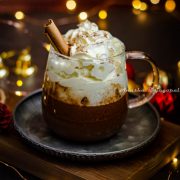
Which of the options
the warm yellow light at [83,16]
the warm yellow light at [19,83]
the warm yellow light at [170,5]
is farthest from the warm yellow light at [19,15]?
the warm yellow light at [170,5]

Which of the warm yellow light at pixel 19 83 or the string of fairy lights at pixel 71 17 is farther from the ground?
the string of fairy lights at pixel 71 17

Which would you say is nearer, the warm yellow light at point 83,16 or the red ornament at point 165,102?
the red ornament at point 165,102

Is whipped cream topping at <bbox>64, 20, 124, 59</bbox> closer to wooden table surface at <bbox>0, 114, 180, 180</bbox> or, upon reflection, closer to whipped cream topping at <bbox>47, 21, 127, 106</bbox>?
whipped cream topping at <bbox>47, 21, 127, 106</bbox>

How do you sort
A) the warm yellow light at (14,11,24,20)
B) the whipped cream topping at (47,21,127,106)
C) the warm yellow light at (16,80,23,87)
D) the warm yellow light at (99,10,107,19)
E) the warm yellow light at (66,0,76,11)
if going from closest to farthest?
the whipped cream topping at (47,21,127,106) → the warm yellow light at (16,80,23,87) → the warm yellow light at (14,11,24,20) → the warm yellow light at (99,10,107,19) → the warm yellow light at (66,0,76,11)

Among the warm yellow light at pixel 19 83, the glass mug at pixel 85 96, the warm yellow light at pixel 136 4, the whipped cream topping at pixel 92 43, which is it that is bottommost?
the warm yellow light at pixel 19 83

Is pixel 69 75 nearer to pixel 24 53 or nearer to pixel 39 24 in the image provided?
pixel 24 53

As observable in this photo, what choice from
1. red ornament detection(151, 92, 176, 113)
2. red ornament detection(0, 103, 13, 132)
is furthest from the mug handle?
red ornament detection(0, 103, 13, 132)

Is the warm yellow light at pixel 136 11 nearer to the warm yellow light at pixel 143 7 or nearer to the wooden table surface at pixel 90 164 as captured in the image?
the warm yellow light at pixel 143 7
